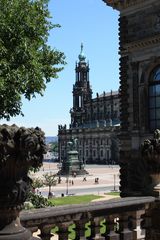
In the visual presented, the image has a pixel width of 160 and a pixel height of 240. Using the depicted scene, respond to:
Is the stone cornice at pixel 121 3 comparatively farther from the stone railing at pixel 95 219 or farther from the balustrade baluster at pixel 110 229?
the balustrade baluster at pixel 110 229

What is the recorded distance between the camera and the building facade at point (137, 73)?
1941cm

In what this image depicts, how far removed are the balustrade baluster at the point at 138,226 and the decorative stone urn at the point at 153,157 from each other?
1.90 ft

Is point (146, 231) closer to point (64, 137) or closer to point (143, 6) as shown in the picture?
point (143, 6)

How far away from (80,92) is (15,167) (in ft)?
479

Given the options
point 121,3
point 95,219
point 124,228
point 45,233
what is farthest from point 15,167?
point 121,3

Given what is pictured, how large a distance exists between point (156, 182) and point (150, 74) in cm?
1331

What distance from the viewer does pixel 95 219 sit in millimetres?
5992

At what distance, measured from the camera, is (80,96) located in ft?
497

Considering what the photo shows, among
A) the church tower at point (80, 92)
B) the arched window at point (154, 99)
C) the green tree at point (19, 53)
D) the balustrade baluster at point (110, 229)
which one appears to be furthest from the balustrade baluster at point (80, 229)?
the church tower at point (80, 92)

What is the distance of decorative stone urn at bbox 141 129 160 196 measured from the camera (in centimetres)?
699

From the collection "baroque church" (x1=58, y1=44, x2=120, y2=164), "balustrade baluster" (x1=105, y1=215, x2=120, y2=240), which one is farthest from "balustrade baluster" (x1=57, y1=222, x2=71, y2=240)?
"baroque church" (x1=58, y1=44, x2=120, y2=164)

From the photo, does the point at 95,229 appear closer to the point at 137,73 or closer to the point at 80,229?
the point at 80,229

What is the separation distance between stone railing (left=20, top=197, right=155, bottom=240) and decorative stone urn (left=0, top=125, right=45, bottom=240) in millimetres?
847

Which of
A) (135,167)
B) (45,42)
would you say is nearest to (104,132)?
(45,42)
